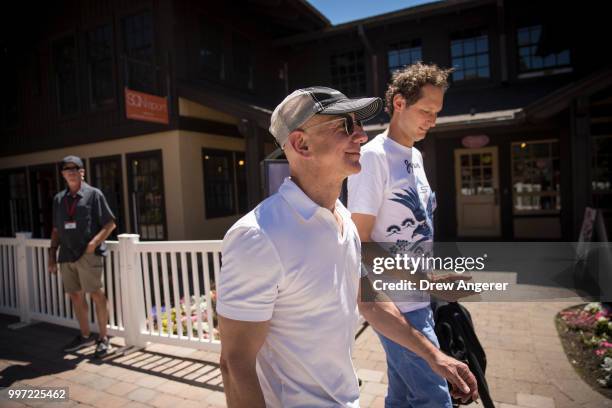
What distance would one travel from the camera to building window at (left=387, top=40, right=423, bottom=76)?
1108 centimetres

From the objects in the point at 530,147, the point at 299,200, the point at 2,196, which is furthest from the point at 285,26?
the point at 299,200

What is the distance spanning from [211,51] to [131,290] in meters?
7.66

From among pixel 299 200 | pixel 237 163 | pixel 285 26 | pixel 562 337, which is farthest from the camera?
pixel 285 26

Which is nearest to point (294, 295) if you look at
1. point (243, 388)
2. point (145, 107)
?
point (243, 388)

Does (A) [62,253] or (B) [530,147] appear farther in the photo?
(B) [530,147]

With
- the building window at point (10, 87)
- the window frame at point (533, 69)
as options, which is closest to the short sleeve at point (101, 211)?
the window frame at point (533, 69)

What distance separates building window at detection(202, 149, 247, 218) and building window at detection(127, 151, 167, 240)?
1.06 m

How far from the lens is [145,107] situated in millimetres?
7906

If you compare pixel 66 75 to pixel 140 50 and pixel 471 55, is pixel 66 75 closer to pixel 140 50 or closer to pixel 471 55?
pixel 140 50

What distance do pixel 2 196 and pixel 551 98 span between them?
51.7 feet

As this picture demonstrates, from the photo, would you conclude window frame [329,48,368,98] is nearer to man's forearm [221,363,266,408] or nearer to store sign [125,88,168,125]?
store sign [125,88,168,125]

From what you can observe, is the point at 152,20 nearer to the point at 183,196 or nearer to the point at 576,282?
the point at 183,196

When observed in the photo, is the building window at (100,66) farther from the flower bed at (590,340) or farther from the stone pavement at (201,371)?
the flower bed at (590,340)

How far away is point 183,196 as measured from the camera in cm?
902
